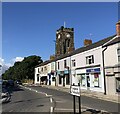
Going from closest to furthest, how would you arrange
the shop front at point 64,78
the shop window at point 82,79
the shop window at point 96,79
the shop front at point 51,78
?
the shop window at point 96,79
the shop window at point 82,79
the shop front at point 64,78
the shop front at point 51,78

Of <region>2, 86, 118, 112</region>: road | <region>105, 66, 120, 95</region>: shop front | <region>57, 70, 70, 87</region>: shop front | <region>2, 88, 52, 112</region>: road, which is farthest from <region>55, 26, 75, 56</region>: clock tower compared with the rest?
<region>2, 88, 52, 112</region>: road

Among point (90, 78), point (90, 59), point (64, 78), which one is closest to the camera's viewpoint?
point (90, 78)

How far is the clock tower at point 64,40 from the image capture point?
6425 cm

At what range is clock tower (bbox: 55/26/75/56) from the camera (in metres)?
64.2

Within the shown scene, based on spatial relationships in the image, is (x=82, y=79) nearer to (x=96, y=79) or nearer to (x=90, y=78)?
(x=90, y=78)

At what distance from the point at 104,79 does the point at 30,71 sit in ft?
167

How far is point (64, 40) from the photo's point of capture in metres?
65.6

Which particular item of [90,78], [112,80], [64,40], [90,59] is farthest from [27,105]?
[64,40]

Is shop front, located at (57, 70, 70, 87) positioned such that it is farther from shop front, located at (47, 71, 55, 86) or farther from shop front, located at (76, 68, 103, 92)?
shop front, located at (76, 68, 103, 92)

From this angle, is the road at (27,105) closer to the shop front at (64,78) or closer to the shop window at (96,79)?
the shop window at (96,79)

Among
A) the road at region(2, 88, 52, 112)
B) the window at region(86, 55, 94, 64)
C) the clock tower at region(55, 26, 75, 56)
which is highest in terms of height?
the clock tower at region(55, 26, 75, 56)

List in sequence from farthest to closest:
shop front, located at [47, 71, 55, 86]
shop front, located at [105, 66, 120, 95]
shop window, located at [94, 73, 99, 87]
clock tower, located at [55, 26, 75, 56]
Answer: clock tower, located at [55, 26, 75, 56], shop front, located at [47, 71, 55, 86], shop window, located at [94, 73, 99, 87], shop front, located at [105, 66, 120, 95]

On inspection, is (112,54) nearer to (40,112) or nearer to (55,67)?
(40,112)

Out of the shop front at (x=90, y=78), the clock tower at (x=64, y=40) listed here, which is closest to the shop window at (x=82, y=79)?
the shop front at (x=90, y=78)
